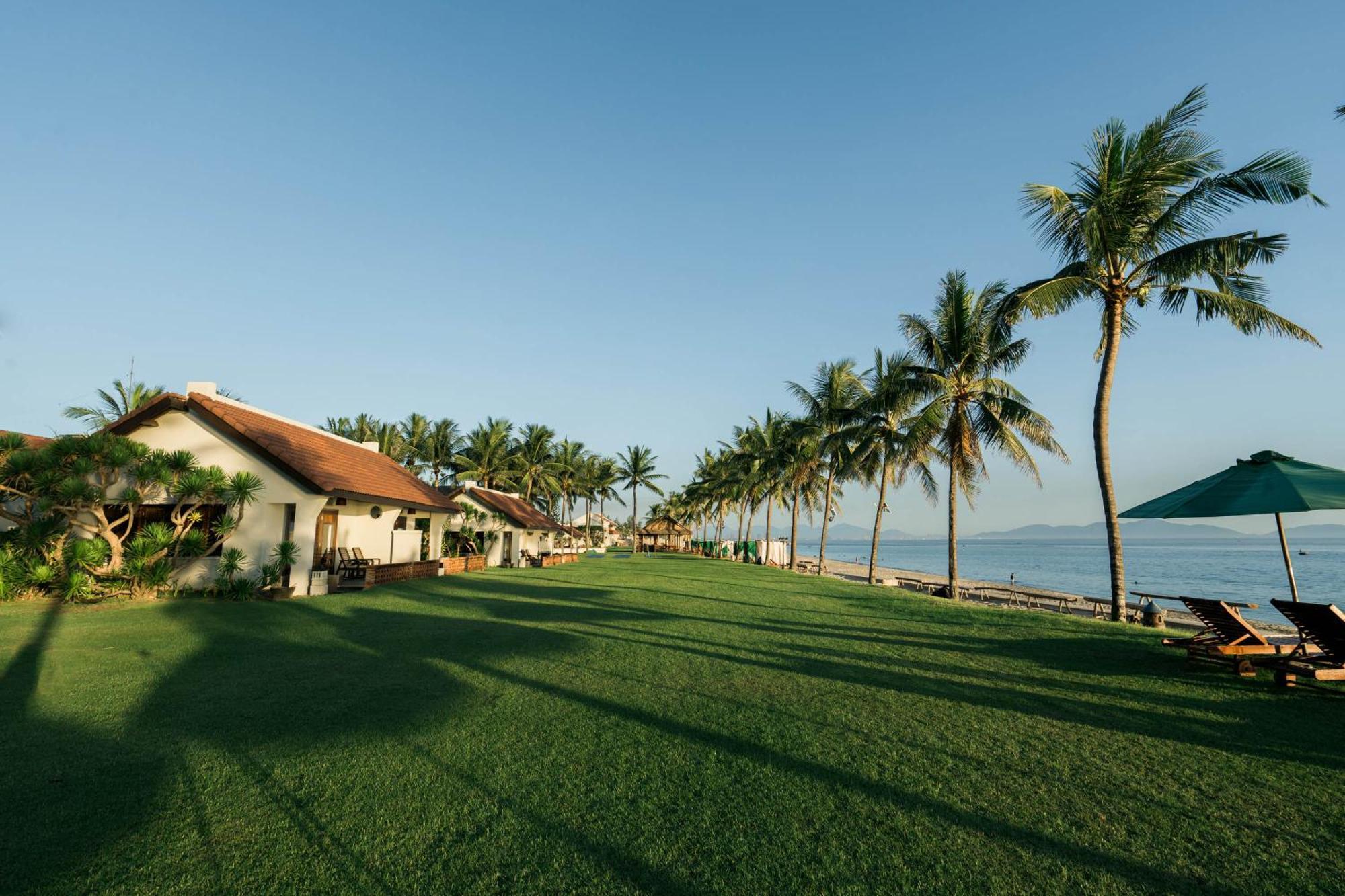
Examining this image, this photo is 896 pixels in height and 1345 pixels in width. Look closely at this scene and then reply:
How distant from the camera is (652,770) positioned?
4.41m

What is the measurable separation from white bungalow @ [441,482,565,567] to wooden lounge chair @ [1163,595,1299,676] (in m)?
24.7

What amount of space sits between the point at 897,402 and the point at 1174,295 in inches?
421

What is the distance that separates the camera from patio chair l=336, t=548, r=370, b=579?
17.4 m

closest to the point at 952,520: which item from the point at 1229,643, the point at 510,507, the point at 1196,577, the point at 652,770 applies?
the point at 1229,643

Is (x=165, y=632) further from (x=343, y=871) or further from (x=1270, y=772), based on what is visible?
(x=1270, y=772)

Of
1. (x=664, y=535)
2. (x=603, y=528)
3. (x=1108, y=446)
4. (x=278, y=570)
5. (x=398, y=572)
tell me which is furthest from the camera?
(x=603, y=528)

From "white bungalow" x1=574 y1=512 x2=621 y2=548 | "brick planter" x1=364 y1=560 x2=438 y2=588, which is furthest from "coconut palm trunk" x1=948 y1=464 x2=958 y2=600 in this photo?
"white bungalow" x1=574 y1=512 x2=621 y2=548

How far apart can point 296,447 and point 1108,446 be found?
782 inches

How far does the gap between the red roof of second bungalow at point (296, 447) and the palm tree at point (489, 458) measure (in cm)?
2119

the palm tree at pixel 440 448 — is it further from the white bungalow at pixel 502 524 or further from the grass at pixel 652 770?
the grass at pixel 652 770

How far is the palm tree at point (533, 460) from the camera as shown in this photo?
46062 mm

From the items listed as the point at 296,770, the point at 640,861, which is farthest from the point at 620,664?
the point at 640,861

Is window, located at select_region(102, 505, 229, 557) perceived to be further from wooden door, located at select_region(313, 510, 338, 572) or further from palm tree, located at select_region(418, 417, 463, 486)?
palm tree, located at select_region(418, 417, 463, 486)

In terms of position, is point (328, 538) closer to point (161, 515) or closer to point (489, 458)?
point (161, 515)
